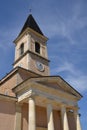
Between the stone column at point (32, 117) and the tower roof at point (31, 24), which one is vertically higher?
the tower roof at point (31, 24)

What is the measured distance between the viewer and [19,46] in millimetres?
27984

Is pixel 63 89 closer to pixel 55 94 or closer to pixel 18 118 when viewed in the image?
pixel 55 94

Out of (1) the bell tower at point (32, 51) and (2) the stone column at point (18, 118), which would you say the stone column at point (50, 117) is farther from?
(1) the bell tower at point (32, 51)

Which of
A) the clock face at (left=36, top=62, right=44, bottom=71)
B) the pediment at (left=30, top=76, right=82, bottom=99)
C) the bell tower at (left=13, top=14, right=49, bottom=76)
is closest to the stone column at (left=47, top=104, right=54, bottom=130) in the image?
the pediment at (left=30, top=76, right=82, bottom=99)

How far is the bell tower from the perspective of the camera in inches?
966

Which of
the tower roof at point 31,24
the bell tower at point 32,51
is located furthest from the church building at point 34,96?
the tower roof at point 31,24

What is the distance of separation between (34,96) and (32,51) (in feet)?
28.2

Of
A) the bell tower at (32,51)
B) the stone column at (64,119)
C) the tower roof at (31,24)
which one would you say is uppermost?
the tower roof at (31,24)

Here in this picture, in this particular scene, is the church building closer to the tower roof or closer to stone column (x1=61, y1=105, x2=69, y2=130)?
stone column (x1=61, y1=105, x2=69, y2=130)

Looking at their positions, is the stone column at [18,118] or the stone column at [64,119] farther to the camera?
the stone column at [64,119]

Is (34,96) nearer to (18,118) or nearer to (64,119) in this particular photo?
(18,118)

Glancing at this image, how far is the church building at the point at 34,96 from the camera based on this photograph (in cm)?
1805

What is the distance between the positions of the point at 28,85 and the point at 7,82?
14.5ft

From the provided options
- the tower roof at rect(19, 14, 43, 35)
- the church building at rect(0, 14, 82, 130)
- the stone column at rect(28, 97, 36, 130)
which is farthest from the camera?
the tower roof at rect(19, 14, 43, 35)
